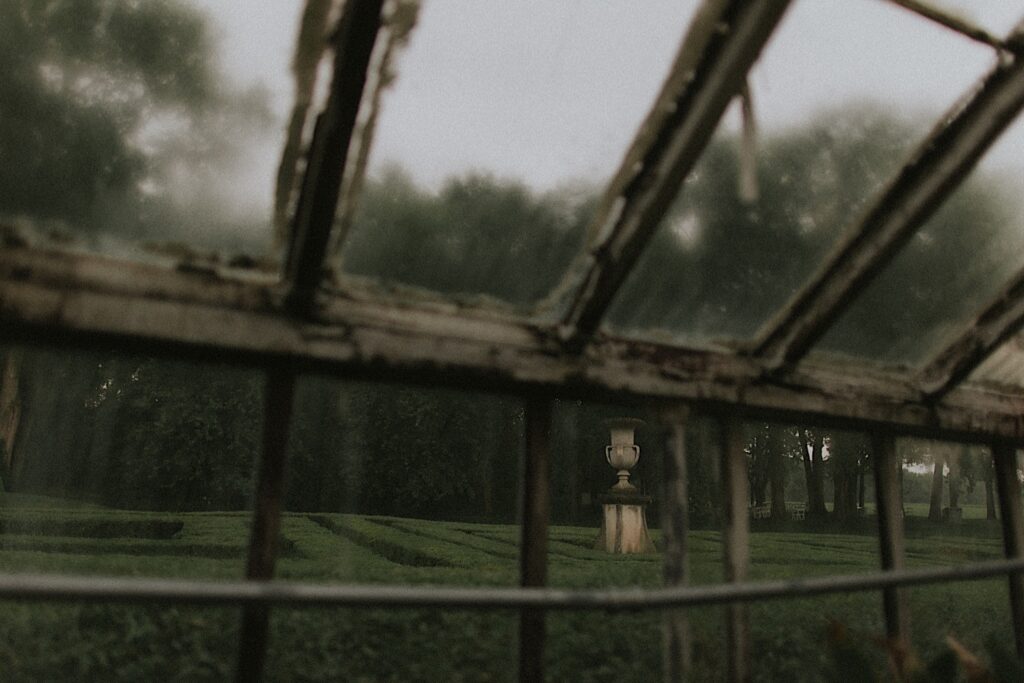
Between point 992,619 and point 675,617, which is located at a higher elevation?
point 675,617

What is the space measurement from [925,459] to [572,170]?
45.1ft

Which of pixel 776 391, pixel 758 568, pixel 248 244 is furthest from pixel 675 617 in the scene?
pixel 758 568

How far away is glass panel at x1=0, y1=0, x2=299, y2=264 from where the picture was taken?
146 cm

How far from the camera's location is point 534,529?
1885 millimetres

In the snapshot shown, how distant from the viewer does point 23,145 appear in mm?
1480

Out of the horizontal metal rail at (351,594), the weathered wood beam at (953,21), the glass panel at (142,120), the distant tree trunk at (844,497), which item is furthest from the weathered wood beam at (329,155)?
the distant tree trunk at (844,497)

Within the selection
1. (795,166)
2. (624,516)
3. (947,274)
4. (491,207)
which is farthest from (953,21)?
(624,516)

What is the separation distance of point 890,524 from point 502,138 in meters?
2.16

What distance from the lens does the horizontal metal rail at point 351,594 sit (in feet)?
2.32

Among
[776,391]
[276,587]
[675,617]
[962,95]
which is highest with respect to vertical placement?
[962,95]

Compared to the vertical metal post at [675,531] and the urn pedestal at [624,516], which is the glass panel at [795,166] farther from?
the urn pedestal at [624,516]

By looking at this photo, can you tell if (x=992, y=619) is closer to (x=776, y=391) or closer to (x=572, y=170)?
(x=776, y=391)

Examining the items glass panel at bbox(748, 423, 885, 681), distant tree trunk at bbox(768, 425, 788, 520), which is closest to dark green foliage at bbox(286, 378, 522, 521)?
glass panel at bbox(748, 423, 885, 681)

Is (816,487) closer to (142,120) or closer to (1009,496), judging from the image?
(1009,496)
